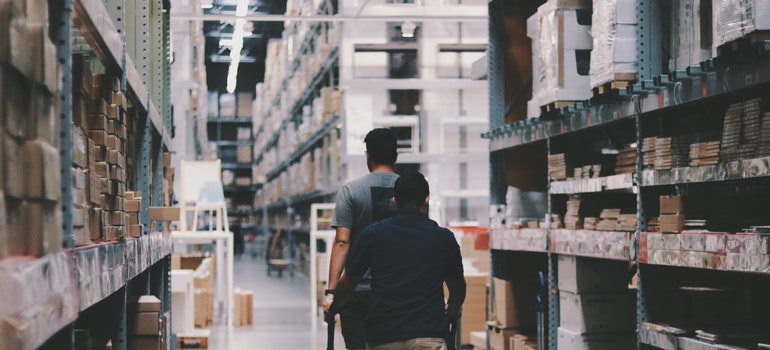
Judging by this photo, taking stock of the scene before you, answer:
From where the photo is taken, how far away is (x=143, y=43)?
5.67m

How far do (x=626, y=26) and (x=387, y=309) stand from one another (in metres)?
2.45

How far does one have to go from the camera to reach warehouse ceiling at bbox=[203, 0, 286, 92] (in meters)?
21.7

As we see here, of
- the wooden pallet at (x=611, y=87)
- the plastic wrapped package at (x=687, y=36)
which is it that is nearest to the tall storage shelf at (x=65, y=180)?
the wooden pallet at (x=611, y=87)

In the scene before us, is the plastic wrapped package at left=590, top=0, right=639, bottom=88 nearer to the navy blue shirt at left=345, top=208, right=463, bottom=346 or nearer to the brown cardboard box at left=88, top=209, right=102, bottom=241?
the navy blue shirt at left=345, top=208, right=463, bottom=346

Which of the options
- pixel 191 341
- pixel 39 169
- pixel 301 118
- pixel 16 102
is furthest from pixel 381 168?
pixel 301 118

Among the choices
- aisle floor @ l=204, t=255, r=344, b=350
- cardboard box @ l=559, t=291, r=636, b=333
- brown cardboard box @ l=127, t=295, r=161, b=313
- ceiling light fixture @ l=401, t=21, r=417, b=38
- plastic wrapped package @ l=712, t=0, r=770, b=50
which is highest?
ceiling light fixture @ l=401, t=21, r=417, b=38

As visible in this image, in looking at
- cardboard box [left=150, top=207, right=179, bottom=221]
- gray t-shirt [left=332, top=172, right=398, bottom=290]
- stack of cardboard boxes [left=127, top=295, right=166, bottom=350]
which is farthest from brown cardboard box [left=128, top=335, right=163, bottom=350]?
gray t-shirt [left=332, top=172, right=398, bottom=290]

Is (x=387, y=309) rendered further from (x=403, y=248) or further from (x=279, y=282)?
(x=279, y=282)

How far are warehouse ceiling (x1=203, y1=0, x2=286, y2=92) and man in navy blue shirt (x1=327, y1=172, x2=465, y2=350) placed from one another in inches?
543

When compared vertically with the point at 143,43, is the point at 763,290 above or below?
below

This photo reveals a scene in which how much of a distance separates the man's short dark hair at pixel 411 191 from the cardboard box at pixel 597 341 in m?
2.69

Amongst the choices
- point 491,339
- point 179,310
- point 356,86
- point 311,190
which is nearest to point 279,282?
point 311,190

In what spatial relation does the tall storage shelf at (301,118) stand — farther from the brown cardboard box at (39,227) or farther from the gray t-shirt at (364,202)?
the brown cardboard box at (39,227)

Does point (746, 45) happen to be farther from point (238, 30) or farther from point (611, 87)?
point (238, 30)
